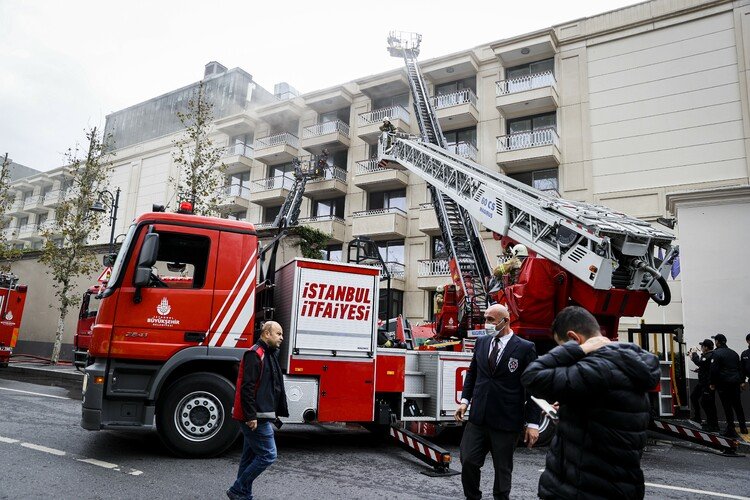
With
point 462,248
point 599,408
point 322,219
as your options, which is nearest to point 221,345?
point 599,408

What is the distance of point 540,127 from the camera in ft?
76.4

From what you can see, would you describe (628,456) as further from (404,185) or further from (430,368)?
(404,185)

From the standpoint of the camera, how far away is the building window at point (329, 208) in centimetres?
2866

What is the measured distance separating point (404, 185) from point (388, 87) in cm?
548

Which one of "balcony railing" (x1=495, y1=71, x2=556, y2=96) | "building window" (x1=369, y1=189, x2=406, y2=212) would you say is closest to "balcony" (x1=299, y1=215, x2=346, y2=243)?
"building window" (x1=369, y1=189, x2=406, y2=212)

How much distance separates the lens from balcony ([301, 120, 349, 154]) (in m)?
28.3

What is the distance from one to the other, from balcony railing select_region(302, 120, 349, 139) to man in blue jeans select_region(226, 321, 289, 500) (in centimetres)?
2464

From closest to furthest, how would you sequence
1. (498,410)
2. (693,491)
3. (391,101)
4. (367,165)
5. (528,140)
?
1. (498,410)
2. (693,491)
3. (528,140)
4. (367,165)
5. (391,101)

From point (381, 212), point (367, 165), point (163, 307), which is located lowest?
point (163, 307)

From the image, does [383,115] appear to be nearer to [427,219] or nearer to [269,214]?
[427,219]

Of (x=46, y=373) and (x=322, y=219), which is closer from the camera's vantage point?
(x=46, y=373)

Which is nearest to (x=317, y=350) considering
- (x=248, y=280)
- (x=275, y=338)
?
(x=248, y=280)

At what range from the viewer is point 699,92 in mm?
19547

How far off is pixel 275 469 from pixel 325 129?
24770mm
